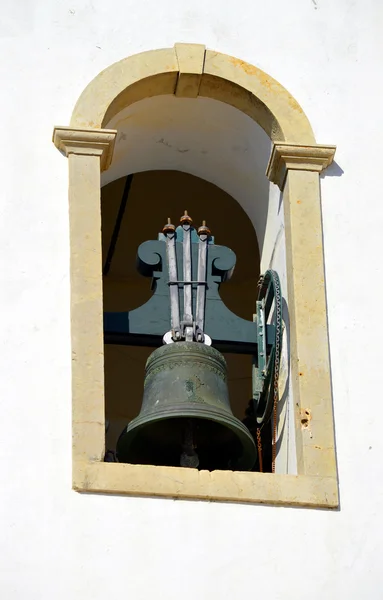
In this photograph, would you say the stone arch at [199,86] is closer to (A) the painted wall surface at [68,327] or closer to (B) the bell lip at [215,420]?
(A) the painted wall surface at [68,327]

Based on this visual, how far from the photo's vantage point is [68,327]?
1073 cm

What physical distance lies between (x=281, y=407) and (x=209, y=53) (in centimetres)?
178

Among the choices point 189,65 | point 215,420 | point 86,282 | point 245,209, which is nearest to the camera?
point 215,420

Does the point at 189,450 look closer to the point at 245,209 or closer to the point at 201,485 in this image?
the point at 201,485

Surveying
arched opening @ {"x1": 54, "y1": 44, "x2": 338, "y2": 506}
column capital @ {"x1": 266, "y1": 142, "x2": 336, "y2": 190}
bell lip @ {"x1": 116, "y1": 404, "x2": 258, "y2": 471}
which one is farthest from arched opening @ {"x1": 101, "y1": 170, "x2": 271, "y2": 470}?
bell lip @ {"x1": 116, "y1": 404, "x2": 258, "y2": 471}

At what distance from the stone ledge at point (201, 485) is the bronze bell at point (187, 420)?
38 cm

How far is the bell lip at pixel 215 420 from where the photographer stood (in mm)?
10664

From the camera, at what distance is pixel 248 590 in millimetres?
10094

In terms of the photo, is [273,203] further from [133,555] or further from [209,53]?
[133,555]

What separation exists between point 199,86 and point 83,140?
0.75m

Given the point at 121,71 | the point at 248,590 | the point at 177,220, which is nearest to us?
the point at 248,590

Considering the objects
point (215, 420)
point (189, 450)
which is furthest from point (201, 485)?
point (189, 450)

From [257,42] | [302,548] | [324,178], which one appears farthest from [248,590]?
[257,42]

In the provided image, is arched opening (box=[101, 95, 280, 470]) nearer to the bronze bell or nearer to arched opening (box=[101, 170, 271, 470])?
arched opening (box=[101, 170, 271, 470])
